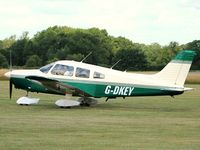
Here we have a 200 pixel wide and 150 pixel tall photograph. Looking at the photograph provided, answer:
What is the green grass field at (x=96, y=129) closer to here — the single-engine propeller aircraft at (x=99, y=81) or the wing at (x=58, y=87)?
the single-engine propeller aircraft at (x=99, y=81)

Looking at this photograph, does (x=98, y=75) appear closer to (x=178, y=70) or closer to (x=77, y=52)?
(x=178, y=70)

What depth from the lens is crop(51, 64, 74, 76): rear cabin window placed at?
20237 millimetres

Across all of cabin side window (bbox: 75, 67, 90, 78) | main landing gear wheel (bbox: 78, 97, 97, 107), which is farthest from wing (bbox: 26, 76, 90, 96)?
main landing gear wheel (bbox: 78, 97, 97, 107)

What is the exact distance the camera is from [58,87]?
20031mm

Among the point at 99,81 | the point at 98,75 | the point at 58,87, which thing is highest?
the point at 98,75

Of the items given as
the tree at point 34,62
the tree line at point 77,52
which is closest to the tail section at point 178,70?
the tree line at point 77,52

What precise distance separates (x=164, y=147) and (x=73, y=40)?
100073mm

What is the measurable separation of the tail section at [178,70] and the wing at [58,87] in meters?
3.03

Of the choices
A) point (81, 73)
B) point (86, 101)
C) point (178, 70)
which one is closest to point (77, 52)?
point (86, 101)

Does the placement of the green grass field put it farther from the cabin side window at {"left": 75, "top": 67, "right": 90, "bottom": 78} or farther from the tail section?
the cabin side window at {"left": 75, "top": 67, "right": 90, "bottom": 78}

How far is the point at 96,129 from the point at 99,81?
22.5ft

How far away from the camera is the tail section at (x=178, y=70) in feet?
63.0

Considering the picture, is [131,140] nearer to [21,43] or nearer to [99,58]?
[99,58]

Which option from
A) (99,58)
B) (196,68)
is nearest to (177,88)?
(196,68)
